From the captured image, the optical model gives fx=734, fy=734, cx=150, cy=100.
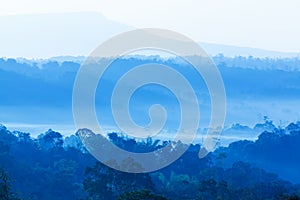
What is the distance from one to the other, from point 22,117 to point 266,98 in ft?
118

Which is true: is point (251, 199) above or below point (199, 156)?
below

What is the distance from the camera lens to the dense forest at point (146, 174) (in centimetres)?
1839

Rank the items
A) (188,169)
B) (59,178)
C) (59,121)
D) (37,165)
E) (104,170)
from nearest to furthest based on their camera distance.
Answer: (104,170)
(59,178)
(37,165)
(188,169)
(59,121)

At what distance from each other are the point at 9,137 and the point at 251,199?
1826 centimetres

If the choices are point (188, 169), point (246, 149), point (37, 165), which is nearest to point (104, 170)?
point (37, 165)

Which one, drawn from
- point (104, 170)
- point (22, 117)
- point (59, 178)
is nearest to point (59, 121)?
point (22, 117)

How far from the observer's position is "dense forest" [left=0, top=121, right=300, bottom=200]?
18391 millimetres

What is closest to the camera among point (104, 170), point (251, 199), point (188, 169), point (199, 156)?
point (251, 199)

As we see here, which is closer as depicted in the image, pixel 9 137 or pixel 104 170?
pixel 104 170

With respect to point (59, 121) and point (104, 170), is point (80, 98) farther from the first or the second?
point (59, 121)

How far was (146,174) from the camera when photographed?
19.2 m

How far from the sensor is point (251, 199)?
1761 cm

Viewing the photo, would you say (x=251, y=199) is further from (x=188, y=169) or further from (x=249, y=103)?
(x=249, y=103)

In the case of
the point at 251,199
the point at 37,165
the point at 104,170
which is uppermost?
the point at 37,165
